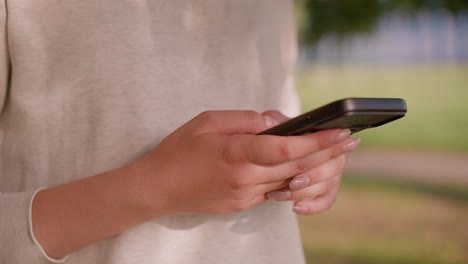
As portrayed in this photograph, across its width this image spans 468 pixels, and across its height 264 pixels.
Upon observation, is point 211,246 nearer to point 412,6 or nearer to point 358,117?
point 358,117

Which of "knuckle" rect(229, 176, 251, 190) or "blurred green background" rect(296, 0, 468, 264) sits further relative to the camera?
"blurred green background" rect(296, 0, 468, 264)

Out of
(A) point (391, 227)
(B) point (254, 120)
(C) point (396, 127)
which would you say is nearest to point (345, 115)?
(B) point (254, 120)

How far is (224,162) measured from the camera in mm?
693

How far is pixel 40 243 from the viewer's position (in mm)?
808

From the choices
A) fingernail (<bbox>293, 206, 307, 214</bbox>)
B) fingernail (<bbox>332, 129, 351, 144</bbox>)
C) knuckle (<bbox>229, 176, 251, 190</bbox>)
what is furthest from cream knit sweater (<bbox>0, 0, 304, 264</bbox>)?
fingernail (<bbox>332, 129, 351, 144</bbox>)

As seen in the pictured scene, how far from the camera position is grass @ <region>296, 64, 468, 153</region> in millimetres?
→ 8070

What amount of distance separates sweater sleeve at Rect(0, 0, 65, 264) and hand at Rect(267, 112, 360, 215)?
382 millimetres

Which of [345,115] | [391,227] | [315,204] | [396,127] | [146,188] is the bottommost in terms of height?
[396,127]

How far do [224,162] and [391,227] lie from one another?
4414mm

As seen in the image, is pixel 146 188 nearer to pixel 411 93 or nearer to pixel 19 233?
pixel 19 233

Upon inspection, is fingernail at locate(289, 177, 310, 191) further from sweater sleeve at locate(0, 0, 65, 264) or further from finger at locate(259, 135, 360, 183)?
sweater sleeve at locate(0, 0, 65, 264)

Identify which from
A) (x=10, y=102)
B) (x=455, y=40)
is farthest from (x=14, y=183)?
(x=455, y=40)

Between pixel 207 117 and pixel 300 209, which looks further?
pixel 300 209

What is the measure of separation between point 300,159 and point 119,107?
A: 0.33 metres
